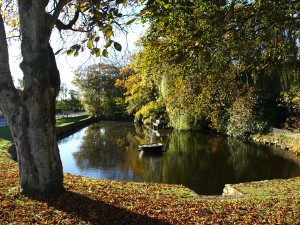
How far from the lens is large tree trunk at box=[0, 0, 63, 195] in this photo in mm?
6141

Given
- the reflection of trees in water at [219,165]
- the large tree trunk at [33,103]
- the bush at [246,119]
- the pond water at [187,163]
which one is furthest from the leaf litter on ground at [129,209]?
the bush at [246,119]

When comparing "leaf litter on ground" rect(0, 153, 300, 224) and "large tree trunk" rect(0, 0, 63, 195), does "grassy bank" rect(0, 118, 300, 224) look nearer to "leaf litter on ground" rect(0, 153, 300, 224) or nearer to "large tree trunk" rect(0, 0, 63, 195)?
"leaf litter on ground" rect(0, 153, 300, 224)

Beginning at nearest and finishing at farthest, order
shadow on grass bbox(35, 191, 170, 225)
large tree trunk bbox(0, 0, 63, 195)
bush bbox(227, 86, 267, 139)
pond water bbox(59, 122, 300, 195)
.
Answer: shadow on grass bbox(35, 191, 170, 225), large tree trunk bbox(0, 0, 63, 195), pond water bbox(59, 122, 300, 195), bush bbox(227, 86, 267, 139)

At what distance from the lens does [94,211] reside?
19.6ft

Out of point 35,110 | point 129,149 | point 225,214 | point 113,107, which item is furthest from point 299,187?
point 113,107

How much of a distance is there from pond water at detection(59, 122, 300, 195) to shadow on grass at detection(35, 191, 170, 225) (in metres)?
7.57

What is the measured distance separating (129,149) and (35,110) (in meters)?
18.2

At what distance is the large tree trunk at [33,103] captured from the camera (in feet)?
20.1

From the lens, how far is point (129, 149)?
24.2 meters

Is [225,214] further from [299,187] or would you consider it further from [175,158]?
[175,158]

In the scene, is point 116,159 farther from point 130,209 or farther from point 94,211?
point 94,211

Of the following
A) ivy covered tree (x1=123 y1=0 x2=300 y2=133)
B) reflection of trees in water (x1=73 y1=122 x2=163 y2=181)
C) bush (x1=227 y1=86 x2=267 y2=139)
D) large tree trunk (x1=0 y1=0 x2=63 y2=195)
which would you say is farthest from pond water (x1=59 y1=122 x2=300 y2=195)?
large tree trunk (x1=0 y1=0 x2=63 y2=195)

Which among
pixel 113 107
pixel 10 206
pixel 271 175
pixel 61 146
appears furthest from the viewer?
pixel 113 107

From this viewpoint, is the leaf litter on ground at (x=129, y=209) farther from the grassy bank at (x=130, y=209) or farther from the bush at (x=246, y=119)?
the bush at (x=246, y=119)
